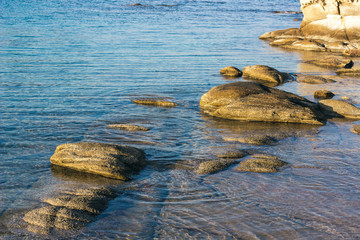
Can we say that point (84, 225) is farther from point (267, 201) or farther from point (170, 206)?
point (267, 201)

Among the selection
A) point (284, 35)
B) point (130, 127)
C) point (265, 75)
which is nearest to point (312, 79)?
point (265, 75)

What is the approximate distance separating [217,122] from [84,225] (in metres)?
6.54

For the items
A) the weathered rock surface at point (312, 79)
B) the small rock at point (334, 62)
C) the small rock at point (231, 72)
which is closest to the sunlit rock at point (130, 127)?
the small rock at point (231, 72)

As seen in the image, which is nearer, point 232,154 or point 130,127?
point 232,154

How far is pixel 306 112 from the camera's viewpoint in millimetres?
12492

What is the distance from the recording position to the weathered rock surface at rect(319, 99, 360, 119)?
1305cm

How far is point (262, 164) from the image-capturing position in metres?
9.21

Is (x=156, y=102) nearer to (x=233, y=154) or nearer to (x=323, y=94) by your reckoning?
(x=233, y=154)

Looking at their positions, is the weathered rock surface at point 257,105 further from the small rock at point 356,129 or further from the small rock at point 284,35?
the small rock at point 284,35

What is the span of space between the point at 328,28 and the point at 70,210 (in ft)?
83.2

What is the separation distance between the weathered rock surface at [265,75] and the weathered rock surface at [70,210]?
37.9 feet

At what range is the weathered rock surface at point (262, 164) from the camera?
9016 millimetres

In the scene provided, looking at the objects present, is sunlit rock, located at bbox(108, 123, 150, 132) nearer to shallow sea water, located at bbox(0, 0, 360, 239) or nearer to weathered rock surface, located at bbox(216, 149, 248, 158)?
shallow sea water, located at bbox(0, 0, 360, 239)

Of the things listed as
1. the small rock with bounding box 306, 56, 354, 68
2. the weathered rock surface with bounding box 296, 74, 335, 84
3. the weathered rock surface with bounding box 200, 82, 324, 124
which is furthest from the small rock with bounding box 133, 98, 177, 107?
the small rock with bounding box 306, 56, 354, 68
